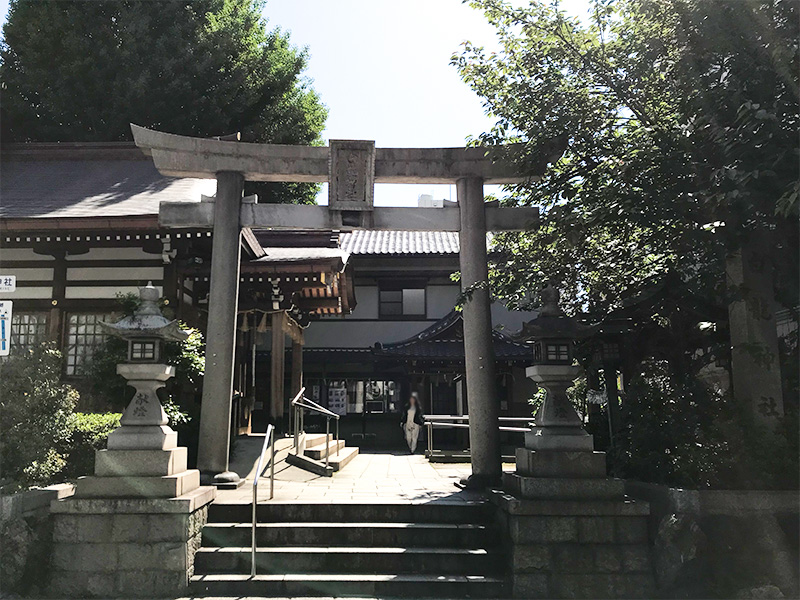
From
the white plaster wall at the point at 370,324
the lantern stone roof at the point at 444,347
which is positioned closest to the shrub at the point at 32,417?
the lantern stone roof at the point at 444,347

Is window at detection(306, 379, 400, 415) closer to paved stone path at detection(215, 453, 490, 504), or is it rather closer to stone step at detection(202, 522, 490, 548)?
paved stone path at detection(215, 453, 490, 504)

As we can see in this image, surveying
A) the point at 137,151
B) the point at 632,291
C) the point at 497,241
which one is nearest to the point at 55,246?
the point at 137,151

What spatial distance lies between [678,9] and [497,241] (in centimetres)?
453

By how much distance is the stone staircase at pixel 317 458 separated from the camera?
34.7ft

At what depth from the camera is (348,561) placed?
5.95 m

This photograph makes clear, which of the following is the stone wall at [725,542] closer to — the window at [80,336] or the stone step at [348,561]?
the stone step at [348,561]

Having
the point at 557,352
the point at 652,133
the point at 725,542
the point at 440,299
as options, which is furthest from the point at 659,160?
the point at 440,299

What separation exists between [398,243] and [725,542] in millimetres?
18896

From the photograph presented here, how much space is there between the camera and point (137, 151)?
1617 centimetres

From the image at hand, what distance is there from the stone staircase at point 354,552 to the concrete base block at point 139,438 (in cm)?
102

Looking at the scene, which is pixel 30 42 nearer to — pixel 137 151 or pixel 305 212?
pixel 137 151

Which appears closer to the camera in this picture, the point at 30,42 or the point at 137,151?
the point at 137,151

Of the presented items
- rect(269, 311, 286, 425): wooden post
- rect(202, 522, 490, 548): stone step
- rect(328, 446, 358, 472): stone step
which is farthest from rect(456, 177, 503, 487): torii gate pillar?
rect(269, 311, 286, 425): wooden post

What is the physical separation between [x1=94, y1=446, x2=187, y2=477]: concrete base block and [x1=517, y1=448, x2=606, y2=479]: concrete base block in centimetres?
362
